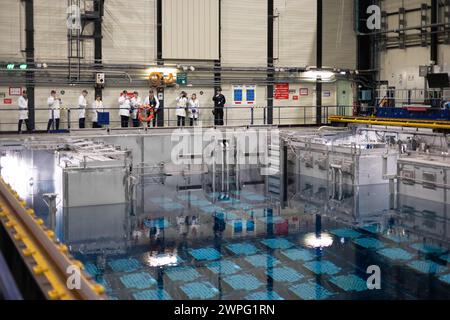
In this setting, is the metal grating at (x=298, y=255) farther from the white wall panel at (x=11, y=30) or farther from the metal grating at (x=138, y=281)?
the white wall panel at (x=11, y=30)

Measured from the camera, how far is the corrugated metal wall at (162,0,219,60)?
22.5 m

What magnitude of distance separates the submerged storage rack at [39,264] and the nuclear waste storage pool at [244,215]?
6.78ft

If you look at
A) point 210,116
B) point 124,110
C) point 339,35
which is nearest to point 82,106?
point 124,110

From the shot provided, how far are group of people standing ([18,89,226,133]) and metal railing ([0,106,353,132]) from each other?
20 centimetres

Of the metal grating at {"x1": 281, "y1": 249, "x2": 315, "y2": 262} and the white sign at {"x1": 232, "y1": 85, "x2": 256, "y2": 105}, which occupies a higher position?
the white sign at {"x1": 232, "y1": 85, "x2": 256, "y2": 105}

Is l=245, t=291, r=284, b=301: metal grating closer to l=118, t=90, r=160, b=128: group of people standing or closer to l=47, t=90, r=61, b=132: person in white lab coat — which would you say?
l=118, t=90, r=160, b=128: group of people standing

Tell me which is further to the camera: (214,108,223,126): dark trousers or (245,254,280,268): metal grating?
(214,108,223,126): dark trousers

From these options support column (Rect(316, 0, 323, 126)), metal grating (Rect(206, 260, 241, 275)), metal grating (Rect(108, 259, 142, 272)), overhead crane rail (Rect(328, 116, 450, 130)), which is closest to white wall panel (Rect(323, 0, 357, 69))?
support column (Rect(316, 0, 323, 126))

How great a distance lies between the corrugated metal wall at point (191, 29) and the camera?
73.9ft

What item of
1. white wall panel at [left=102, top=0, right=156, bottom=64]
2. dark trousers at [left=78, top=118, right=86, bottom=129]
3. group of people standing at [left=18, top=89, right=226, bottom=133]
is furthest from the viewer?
white wall panel at [left=102, top=0, right=156, bottom=64]

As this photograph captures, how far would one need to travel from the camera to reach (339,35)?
1028 inches

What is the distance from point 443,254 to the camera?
8.20m

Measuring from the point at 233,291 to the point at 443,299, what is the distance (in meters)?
2.29
